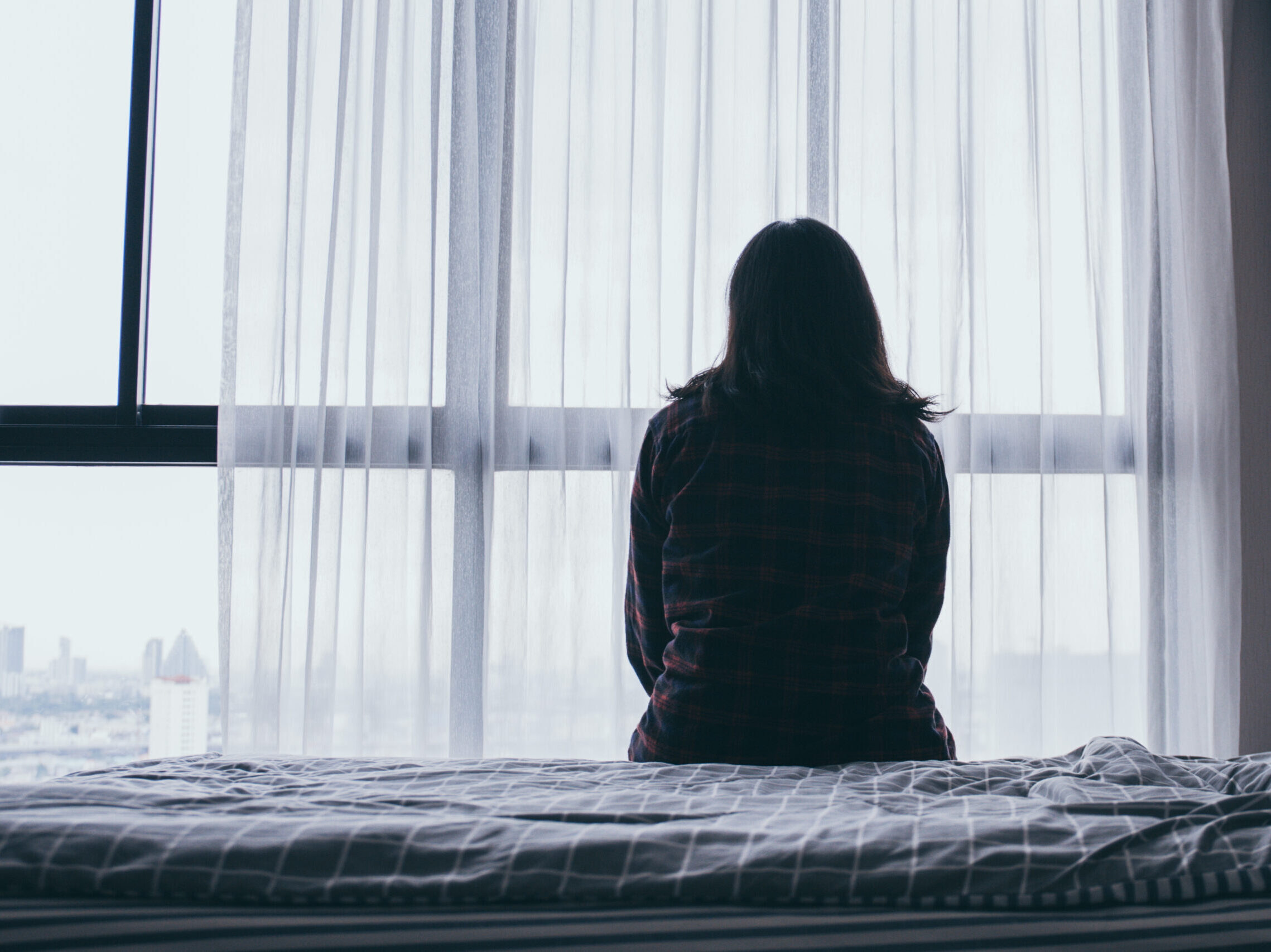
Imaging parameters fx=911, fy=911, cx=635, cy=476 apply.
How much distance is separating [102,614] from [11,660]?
0.23 m

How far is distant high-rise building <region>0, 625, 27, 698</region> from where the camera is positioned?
2098 millimetres

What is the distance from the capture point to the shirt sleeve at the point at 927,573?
1196mm

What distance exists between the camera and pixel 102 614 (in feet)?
6.89

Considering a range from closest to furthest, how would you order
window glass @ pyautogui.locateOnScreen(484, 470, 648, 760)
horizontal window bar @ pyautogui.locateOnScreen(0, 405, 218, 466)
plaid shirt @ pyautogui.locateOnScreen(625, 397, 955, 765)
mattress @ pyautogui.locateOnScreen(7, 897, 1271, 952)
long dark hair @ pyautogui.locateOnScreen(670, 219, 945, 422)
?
mattress @ pyautogui.locateOnScreen(7, 897, 1271, 952) < plaid shirt @ pyautogui.locateOnScreen(625, 397, 955, 765) < long dark hair @ pyautogui.locateOnScreen(670, 219, 945, 422) < window glass @ pyautogui.locateOnScreen(484, 470, 648, 760) < horizontal window bar @ pyautogui.locateOnScreen(0, 405, 218, 466)

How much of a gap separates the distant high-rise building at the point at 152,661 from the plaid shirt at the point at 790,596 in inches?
57.7

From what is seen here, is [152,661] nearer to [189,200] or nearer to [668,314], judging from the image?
[189,200]

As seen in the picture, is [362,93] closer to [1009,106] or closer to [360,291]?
[360,291]

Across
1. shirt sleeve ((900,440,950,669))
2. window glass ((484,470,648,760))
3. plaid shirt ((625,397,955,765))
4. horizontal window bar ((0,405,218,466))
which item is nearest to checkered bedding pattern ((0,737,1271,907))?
plaid shirt ((625,397,955,765))

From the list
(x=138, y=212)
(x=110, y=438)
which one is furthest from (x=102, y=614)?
(x=138, y=212)

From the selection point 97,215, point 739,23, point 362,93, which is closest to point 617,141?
point 739,23

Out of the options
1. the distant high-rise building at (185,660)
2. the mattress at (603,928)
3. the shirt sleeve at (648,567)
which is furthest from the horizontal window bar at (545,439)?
the mattress at (603,928)

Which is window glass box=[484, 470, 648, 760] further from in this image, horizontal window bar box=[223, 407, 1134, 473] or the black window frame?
the black window frame

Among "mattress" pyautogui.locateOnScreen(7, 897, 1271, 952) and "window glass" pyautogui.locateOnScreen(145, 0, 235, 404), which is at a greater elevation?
"window glass" pyautogui.locateOnScreen(145, 0, 235, 404)

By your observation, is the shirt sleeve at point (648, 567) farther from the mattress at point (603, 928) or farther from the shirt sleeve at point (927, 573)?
the mattress at point (603, 928)
